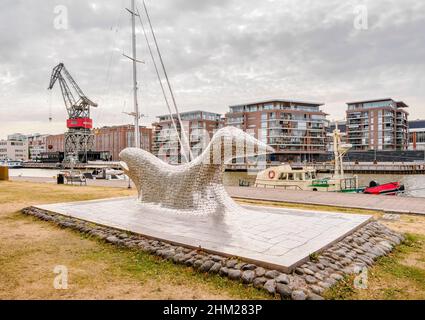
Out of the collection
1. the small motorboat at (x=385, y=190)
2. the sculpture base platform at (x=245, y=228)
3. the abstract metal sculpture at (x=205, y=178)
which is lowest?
the small motorboat at (x=385, y=190)

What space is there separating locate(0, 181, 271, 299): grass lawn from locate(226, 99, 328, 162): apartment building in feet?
228

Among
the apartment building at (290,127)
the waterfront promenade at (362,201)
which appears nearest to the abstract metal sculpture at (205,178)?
the waterfront promenade at (362,201)

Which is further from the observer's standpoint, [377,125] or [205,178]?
[377,125]

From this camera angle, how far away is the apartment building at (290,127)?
7575 cm

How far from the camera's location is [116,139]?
367 ft

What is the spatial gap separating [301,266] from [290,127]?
2894 inches

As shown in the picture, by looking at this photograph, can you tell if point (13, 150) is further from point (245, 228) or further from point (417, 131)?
point (245, 228)

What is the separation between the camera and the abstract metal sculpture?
9.41 m

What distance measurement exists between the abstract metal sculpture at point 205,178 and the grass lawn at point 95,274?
10.4 ft

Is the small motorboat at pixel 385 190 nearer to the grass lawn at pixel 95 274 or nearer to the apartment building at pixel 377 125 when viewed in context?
the grass lawn at pixel 95 274

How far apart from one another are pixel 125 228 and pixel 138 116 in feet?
26.4

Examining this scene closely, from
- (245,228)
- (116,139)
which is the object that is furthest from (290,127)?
(245,228)
